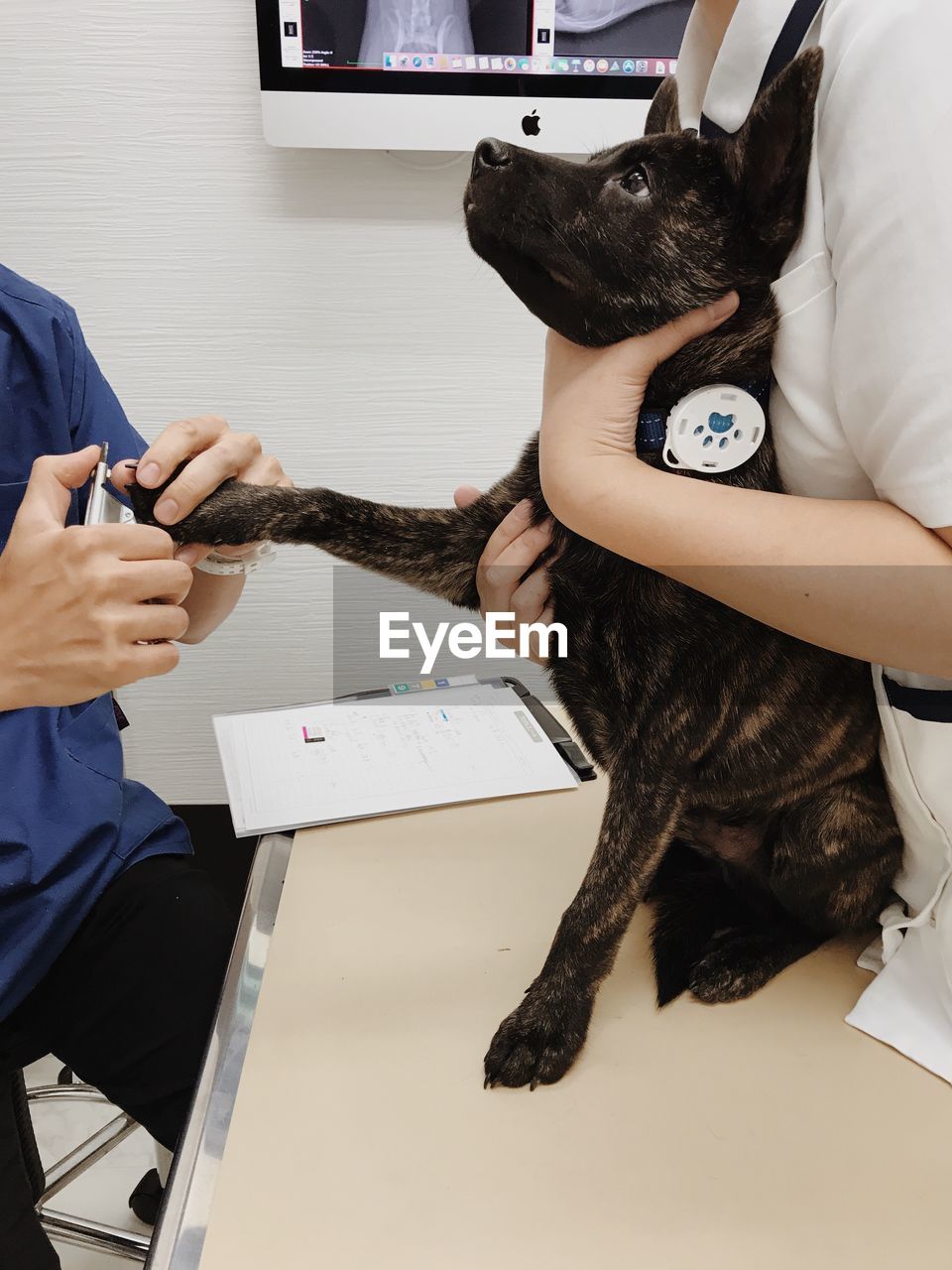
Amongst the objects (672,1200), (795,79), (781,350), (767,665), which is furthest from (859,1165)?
(795,79)

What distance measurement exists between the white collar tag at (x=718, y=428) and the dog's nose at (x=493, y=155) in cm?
24

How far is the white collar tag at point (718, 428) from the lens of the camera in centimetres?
72

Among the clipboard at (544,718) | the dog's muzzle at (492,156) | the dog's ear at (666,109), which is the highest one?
the dog's ear at (666,109)

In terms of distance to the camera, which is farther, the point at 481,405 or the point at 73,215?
the point at 481,405

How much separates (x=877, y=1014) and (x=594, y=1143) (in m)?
0.27

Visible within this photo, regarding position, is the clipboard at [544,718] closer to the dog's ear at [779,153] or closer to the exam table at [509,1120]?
the exam table at [509,1120]

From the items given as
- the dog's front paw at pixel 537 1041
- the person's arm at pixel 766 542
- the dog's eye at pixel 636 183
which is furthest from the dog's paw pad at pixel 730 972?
the dog's eye at pixel 636 183

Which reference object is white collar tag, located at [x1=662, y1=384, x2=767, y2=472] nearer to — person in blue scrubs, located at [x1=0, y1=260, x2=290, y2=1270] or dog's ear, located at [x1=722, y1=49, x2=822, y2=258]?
dog's ear, located at [x1=722, y1=49, x2=822, y2=258]

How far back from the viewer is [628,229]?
30.0 inches

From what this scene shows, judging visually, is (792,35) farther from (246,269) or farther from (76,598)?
(246,269)

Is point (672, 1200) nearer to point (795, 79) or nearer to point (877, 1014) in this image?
point (877, 1014)

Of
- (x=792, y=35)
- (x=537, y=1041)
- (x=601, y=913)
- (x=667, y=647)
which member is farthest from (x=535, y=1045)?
A: (x=792, y=35)

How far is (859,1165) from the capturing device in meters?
0.62

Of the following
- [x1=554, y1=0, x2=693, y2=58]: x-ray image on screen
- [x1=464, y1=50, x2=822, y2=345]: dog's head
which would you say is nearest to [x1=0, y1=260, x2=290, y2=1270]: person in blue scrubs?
[x1=464, y1=50, x2=822, y2=345]: dog's head
